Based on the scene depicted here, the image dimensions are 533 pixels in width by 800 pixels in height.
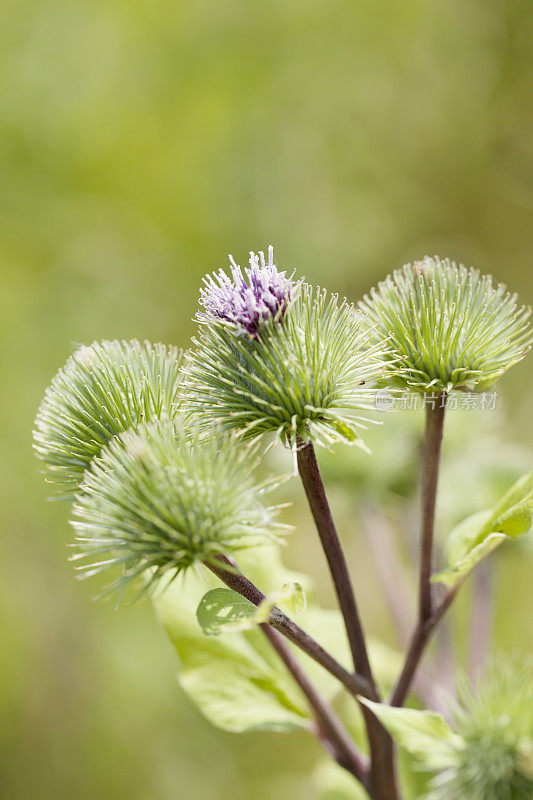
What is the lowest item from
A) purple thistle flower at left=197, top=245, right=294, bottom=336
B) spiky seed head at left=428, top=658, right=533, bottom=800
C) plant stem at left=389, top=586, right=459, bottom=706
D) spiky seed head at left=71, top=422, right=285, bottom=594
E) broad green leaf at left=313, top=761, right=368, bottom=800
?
broad green leaf at left=313, top=761, right=368, bottom=800

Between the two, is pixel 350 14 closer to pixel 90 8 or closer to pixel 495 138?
pixel 495 138

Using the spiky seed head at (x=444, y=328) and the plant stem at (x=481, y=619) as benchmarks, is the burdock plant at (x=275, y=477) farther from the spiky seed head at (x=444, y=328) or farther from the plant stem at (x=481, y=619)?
the plant stem at (x=481, y=619)

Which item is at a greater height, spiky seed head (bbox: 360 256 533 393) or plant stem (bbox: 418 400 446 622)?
spiky seed head (bbox: 360 256 533 393)

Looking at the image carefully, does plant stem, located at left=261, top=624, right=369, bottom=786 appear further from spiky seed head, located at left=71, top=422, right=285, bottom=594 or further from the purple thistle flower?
the purple thistle flower

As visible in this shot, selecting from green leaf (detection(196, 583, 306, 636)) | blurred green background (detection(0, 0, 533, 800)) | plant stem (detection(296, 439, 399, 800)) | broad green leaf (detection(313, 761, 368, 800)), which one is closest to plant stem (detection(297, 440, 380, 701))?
plant stem (detection(296, 439, 399, 800))

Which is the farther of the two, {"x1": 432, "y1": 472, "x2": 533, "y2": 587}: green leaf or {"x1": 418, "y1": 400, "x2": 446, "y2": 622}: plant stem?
{"x1": 418, "y1": 400, "x2": 446, "y2": 622}: plant stem

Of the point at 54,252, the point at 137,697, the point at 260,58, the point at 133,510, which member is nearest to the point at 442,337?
the point at 133,510

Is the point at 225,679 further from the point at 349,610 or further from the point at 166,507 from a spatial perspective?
the point at 166,507
